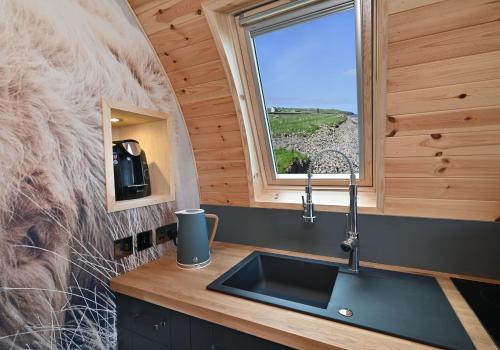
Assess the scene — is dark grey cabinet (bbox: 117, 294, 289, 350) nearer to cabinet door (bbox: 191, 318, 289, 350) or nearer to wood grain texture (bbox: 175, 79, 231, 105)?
cabinet door (bbox: 191, 318, 289, 350)

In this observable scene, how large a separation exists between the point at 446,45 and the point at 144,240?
1.59 metres

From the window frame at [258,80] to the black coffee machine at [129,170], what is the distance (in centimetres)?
68

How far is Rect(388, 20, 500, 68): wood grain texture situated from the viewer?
95 centimetres

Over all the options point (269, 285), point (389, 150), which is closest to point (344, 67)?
point (389, 150)

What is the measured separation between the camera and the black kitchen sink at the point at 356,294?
849mm

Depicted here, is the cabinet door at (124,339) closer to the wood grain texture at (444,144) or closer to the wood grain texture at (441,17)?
the wood grain texture at (444,144)

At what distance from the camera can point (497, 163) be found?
1.06 metres

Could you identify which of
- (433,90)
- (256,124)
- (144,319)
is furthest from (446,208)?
(144,319)

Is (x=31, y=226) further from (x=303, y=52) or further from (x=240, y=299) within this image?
(x=303, y=52)

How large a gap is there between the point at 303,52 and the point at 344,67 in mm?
228

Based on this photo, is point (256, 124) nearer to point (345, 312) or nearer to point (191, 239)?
point (191, 239)

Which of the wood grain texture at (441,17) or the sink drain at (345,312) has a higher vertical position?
the wood grain texture at (441,17)

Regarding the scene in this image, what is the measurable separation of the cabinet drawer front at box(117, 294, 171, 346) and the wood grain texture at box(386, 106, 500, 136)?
4.07 ft

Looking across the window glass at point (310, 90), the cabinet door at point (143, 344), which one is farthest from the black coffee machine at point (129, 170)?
the window glass at point (310, 90)
